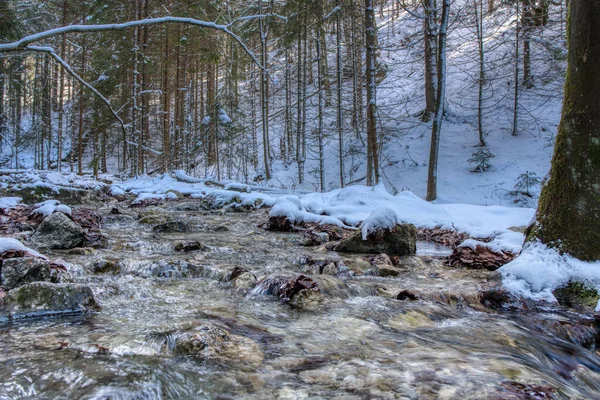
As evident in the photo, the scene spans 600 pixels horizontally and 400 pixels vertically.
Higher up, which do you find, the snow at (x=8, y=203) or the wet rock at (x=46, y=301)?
the snow at (x=8, y=203)

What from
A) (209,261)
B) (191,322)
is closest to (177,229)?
(209,261)

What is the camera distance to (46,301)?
7.42 feet

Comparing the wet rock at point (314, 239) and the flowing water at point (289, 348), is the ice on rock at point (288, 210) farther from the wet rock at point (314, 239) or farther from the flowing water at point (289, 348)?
the flowing water at point (289, 348)

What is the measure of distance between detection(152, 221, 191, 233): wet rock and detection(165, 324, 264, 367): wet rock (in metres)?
4.38

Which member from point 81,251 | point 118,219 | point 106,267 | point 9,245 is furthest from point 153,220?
point 9,245

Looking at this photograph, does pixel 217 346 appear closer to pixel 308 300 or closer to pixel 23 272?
pixel 308 300

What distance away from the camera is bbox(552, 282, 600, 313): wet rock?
2773 millimetres

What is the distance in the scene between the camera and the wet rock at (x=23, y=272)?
261 centimetres

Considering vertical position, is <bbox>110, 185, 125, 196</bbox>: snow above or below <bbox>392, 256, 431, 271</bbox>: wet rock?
above

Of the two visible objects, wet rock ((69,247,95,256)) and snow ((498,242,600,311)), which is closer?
snow ((498,242,600,311))

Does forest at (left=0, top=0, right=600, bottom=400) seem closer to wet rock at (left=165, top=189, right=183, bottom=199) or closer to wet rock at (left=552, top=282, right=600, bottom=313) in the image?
wet rock at (left=552, top=282, right=600, bottom=313)

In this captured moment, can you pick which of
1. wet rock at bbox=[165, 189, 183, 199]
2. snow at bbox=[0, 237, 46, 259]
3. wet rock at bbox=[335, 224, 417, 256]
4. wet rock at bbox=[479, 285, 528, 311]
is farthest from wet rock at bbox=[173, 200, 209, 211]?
wet rock at bbox=[479, 285, 528, 311]

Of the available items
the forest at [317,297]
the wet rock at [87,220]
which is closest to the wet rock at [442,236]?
the forest at [317,297]

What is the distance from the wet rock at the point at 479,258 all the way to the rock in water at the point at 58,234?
4.53 metres
